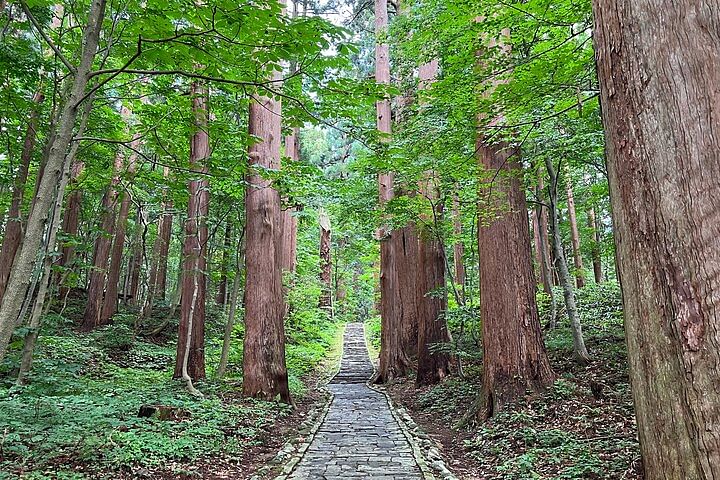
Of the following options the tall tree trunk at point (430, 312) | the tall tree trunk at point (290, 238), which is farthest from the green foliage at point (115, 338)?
the tall tree trunk at point (430, 312)

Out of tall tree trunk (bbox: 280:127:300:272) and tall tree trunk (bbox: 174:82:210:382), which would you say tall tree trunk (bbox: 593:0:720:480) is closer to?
tall tree trunk (bbox: 174:82:210:382)

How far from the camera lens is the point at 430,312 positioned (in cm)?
1142

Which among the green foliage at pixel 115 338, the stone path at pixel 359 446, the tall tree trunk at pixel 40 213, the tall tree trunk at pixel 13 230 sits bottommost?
the stone path at pixel 359 446

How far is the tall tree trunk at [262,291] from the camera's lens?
8.77 m

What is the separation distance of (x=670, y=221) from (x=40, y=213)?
359 cm

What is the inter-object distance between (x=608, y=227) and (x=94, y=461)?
18.8m

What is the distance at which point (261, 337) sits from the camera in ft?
29.2

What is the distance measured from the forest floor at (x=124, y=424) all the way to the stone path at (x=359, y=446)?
23.4 inches

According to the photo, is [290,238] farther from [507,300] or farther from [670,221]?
[670,221]

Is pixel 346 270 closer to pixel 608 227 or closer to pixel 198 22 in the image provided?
pixel 608 227

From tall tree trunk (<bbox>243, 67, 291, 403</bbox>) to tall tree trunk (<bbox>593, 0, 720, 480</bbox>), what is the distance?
7615mm

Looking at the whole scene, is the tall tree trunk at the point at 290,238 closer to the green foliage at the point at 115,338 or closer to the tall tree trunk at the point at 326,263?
the tall tree trunk at the point at 326,263

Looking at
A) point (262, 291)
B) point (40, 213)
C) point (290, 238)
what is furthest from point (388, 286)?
point (40, 213)

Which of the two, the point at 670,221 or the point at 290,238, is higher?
the point at 290,238
